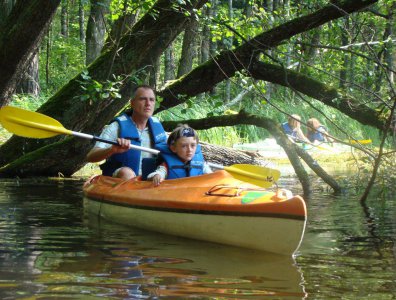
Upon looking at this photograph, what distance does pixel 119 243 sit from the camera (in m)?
4.68

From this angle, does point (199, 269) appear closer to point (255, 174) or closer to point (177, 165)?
point (177, 165)

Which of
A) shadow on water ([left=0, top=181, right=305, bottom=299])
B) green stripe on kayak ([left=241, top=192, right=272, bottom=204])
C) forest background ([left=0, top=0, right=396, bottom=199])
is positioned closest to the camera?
shadow on water ([left=0, top=181, right=305, bottom=299])

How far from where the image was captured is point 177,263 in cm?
→ 396

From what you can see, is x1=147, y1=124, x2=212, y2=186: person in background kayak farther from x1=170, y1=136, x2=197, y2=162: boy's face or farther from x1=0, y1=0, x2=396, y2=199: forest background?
x1=0, y1=0, x2=396, y2=199: forest background

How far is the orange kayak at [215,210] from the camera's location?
4.09 metres

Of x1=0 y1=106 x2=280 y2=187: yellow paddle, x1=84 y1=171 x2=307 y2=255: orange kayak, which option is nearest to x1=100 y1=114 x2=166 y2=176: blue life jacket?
x1=0 y1=106 x2=280 y2=187: yellow paddle

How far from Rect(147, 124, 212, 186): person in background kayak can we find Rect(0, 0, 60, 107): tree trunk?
1.64 meters

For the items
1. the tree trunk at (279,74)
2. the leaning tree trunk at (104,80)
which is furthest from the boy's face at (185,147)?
the leaning tree trunk at (104,80)

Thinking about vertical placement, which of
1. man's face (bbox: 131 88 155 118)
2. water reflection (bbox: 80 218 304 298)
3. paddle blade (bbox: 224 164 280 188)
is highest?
Answer: man's face (bbox: 131 88 155 118)

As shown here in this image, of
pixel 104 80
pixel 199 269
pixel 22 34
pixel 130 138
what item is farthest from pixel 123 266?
pixel 104 80

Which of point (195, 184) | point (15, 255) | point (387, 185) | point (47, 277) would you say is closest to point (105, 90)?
point (195, 184)

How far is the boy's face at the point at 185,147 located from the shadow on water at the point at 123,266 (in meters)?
0.70

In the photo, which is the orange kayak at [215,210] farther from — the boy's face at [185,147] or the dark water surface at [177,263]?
the boy's face at [185,147]

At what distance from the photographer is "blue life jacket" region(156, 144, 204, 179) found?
5.38m
